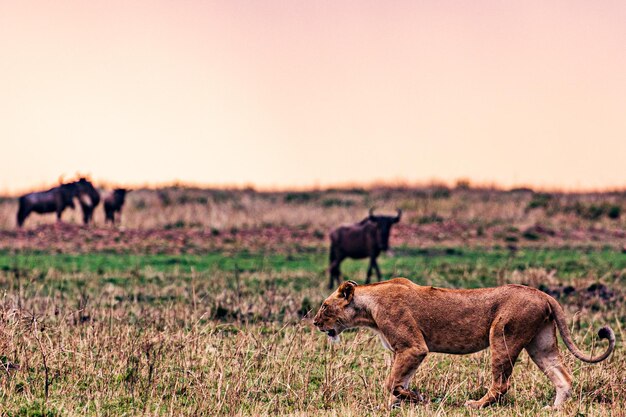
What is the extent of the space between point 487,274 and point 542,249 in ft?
30.8

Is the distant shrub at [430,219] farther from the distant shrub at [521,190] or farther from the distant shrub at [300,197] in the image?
the distant shrub at [521,190]

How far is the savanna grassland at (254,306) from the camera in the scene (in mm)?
8188

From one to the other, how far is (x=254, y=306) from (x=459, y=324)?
599 cm

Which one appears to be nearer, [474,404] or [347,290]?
[474,404]

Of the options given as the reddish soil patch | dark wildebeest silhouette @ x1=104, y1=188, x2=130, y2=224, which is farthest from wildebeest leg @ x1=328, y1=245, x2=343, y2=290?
dark wildebeest silhouette @ x1=104, y1=188, x2=130, y2=224

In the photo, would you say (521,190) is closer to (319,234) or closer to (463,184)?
(463,184)

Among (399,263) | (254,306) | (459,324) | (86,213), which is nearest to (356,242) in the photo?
(399,263)

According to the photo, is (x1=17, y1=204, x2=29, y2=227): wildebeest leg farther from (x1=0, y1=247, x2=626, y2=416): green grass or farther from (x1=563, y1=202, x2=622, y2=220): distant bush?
(x1=563, y1=202, x2=622, y2=220): distant bush

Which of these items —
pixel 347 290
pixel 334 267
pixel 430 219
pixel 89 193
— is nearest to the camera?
pixel 347 290

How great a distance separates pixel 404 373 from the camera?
7938 mm

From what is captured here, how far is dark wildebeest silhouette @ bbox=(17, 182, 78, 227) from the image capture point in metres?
35.5

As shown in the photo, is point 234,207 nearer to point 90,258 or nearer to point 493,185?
point 493,185

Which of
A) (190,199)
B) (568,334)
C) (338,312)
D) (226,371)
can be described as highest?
(338,312)

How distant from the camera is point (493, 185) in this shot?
167 ft
